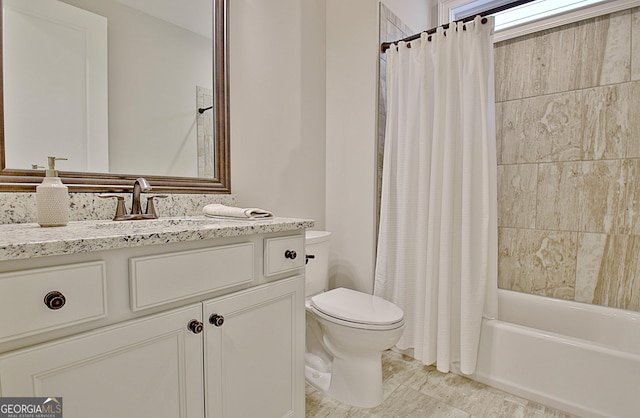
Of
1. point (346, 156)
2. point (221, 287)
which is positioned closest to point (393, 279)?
point (346, 156)

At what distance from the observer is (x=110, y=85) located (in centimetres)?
122

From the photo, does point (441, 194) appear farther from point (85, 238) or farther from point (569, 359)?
point (85, 238)

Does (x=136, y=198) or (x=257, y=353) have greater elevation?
(x=136, y=198)

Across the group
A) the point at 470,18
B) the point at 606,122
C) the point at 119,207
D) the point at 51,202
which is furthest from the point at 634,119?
the point at 51,202

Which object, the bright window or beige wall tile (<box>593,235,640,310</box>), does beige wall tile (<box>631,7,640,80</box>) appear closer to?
the bright window

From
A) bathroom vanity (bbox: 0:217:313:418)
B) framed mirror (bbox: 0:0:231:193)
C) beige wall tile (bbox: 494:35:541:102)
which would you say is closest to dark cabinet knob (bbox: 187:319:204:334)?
bathroom vanity (bbox: 0:217:313:418)

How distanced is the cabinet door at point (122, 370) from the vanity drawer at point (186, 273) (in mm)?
52

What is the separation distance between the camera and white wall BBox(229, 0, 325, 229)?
164cm

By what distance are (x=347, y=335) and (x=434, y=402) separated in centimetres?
59

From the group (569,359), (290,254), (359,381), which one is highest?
(290,254)

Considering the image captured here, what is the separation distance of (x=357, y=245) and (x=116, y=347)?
1589 mm

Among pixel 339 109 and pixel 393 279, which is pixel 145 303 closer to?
pixel 393 279

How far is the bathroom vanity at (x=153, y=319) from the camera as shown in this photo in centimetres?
64

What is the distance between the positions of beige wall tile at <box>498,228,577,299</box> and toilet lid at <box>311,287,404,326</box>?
1.10m
